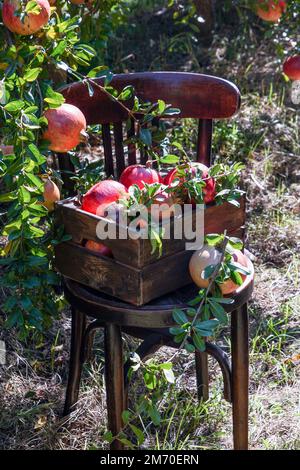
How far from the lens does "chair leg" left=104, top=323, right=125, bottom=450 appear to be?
1.88 m

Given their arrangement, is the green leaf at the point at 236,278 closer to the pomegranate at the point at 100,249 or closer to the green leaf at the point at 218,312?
the green leaf at the point at 218,312

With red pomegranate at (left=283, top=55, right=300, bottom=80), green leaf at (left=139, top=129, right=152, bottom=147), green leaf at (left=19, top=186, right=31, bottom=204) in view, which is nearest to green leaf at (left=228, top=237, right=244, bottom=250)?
green leaf at (left=139, top=129, right=152, bottom=147)

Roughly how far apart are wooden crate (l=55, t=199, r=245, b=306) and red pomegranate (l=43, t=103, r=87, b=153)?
151 millimetres

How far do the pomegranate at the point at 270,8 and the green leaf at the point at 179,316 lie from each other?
2.03m

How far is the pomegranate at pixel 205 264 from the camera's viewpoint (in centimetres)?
181

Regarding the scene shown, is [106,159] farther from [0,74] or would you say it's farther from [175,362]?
[175,362]

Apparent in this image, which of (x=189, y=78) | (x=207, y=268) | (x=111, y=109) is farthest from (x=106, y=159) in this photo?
(x=207, y=268)

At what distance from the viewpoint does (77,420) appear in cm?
243

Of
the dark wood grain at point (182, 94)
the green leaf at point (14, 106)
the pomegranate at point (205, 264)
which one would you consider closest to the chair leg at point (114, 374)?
the pomegranate at point (205, 264)

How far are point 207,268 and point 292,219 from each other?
1.85 metres

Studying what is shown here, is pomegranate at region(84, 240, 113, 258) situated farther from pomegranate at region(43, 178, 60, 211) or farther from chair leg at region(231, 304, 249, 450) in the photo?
chair leg at region(231, 304, 249, 450)

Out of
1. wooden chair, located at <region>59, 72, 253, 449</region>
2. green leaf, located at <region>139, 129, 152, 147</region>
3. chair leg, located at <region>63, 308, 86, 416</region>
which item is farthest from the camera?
chair leg, located at <region>63, 308, 86, 416</region>

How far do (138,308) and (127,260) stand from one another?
12 cm

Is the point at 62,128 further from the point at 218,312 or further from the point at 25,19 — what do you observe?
the point at 218,312
